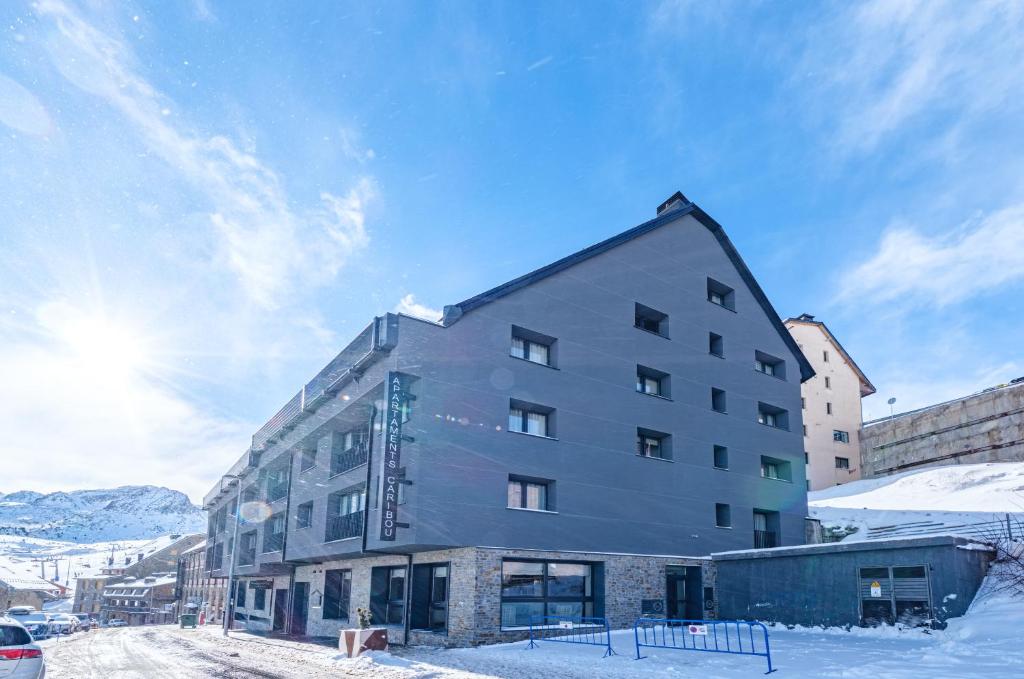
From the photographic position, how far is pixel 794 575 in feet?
77.6

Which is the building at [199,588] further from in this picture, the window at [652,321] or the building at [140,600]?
the window at [652,321]

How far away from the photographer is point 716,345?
3262 centimetres

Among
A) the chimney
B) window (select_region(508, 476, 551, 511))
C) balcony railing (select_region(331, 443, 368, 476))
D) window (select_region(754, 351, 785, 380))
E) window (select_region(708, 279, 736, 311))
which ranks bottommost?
window (select_region(508, 476, 551, 511))

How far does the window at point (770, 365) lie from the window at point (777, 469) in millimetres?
4403

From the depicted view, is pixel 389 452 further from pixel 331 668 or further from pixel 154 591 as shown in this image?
pixel 154 591

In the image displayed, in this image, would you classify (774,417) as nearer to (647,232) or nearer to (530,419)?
(647,232)

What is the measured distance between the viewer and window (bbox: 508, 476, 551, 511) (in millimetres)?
23812

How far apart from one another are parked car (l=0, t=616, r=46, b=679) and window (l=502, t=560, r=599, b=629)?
1284 centimetres

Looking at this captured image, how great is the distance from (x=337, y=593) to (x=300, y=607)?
612 cm

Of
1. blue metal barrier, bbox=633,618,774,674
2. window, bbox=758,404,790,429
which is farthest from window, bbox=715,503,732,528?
window, bbox=758,404,790,429

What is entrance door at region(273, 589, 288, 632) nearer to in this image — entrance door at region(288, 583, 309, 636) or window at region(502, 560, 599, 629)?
entrance door at region(288, 583, 309, 636)

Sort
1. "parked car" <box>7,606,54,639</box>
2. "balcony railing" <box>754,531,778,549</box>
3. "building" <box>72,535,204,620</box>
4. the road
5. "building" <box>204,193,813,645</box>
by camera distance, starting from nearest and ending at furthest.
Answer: the road → "building" <box>204,193,813,645</box> → "balcony railing" <box>754,531,778,549</box> → "parked car" <box>7,606,54,639</box> → "building" <box>72,535,204,620</box>

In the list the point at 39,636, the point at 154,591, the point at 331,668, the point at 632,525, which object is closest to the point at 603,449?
the point at 632,525

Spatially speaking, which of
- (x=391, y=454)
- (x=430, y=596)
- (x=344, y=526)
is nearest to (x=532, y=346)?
(x=391, y=454)
